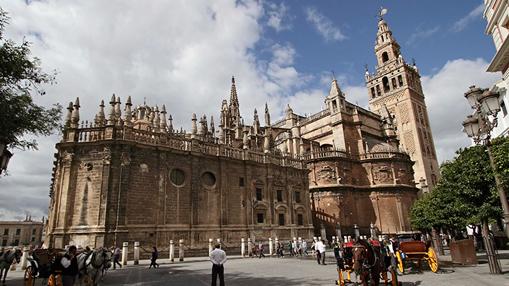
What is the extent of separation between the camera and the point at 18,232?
253 feet

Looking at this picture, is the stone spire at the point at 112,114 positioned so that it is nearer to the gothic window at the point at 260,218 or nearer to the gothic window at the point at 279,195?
the gothic window at the point at 260,218

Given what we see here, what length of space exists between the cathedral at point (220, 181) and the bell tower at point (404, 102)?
645 centimetres

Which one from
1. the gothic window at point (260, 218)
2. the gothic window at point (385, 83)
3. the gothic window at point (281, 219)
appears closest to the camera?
the gothic window at point (260, 218)

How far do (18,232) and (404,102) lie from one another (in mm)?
92315

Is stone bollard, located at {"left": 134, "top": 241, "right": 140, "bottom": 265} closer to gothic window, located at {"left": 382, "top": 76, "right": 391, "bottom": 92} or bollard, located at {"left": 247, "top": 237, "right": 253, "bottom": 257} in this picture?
bollard, located at {"left": 247, "top": 237, "right": 253, "bottom": 257}

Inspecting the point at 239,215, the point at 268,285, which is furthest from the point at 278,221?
the point at 268,285

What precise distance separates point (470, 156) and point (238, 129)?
29.8m

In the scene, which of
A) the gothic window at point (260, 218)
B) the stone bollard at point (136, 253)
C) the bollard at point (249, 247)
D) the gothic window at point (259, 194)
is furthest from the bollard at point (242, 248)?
the stone bollard at point (136, 253)

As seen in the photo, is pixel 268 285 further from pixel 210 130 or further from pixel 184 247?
pixel 210 130

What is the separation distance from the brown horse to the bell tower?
47137 mm

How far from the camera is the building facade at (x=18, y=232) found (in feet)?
243

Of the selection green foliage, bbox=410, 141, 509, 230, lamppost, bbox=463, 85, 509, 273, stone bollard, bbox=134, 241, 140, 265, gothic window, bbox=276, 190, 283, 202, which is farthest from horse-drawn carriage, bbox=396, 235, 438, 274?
gothic window, bbox=276, 190, 283, 202

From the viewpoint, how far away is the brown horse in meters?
7.36

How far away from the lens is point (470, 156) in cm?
1451
